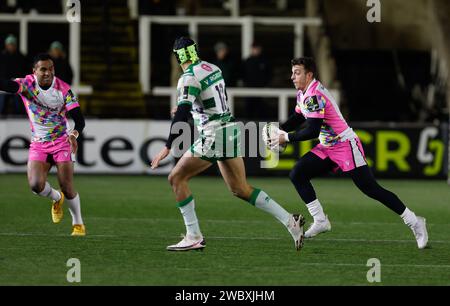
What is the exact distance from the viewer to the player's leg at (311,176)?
1255 cm

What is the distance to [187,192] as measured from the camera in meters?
11.7

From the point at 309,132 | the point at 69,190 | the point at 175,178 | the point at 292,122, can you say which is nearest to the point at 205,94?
the point at 175,178

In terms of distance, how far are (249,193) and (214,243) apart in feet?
3.34

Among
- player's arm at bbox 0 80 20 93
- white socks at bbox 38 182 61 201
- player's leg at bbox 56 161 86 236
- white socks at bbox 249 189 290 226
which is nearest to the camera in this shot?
white socks at bbox 249 189 290 226

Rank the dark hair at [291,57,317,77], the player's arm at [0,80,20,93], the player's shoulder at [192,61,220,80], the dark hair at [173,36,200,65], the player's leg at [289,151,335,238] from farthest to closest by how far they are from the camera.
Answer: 1. the player's arm at [0,80,20,93]
2. the player's leg at [289,151,335,238]
3. the dark hair at [291,57,317,77]
4. the dark hair at [173,36,200,65]
5. the player's shoulder at [192,61,220,80]

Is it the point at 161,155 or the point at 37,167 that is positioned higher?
the point at 161,155

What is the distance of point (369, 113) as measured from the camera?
1230 inches

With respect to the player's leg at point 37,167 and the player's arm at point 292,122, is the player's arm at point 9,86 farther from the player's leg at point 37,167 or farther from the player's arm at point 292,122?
the player's arm at point 292,122

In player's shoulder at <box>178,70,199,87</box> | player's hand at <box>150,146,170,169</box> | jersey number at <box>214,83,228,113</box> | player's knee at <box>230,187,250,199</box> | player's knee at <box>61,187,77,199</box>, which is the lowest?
player's knee at <box>61,187,77,199</box>

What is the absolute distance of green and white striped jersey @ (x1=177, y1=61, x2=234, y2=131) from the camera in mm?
11391

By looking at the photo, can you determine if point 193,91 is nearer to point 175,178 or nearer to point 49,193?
point 175,178

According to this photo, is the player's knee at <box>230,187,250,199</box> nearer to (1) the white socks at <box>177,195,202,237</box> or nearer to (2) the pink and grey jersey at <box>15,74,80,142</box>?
(1) the white socks at <box>177,195,202,237</box>

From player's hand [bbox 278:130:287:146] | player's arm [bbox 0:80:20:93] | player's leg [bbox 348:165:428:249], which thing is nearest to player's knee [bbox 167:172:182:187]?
player's hand [bbox 278:130:287:146]

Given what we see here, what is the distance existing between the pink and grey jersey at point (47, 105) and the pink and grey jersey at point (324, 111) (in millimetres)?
2539
